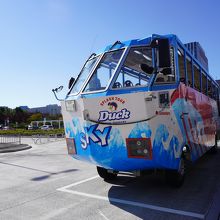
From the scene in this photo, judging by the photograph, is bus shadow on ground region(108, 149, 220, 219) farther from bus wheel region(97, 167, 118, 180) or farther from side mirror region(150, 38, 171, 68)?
side mirror region(150, 38, 171, 68)

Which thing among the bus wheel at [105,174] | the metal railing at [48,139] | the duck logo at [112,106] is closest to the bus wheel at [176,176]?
the bus wheel at [105,174]

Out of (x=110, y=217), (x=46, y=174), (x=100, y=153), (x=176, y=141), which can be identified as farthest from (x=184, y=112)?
(x=46, y=174)

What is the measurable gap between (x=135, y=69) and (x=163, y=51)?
96cm

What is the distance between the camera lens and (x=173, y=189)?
22.9 ft

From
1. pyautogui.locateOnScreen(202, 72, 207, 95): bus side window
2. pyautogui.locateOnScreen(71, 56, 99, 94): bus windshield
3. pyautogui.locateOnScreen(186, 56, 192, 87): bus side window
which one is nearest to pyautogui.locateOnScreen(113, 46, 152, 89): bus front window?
pyautogui.locateOnScreen(71, 56, 99, 94): bus windshield

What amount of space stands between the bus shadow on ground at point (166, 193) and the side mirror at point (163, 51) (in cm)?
272

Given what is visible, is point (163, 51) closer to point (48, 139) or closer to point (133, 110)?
point (133, 110)

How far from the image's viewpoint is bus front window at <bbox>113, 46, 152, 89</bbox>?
626cm

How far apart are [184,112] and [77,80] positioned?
2670 millimetres

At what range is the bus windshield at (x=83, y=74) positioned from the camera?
278 inches

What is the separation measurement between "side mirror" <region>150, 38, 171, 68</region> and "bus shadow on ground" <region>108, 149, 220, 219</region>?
2.72 m

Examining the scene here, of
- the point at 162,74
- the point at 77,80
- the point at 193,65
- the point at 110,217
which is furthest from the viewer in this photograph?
the point at 193,65

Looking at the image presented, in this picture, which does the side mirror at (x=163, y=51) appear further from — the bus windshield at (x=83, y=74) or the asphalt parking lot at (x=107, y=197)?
the asphalt parking lot at (x=107, y=197)

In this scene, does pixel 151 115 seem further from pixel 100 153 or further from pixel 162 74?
pixel 100 153
